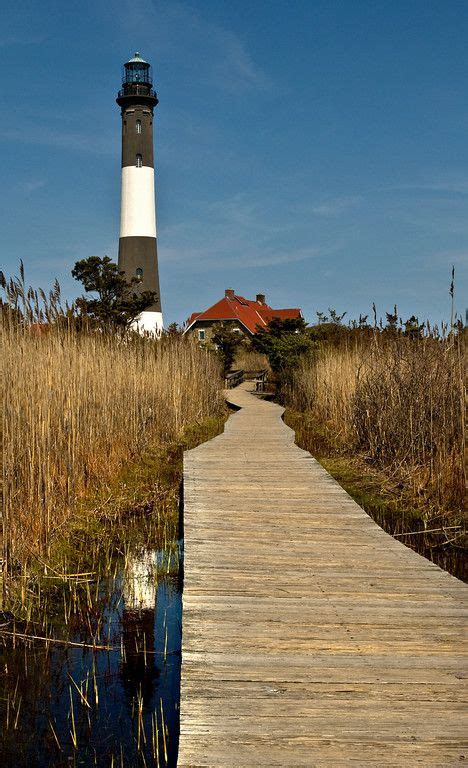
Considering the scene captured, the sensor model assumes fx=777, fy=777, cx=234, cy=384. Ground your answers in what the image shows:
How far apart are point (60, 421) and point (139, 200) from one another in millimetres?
21614

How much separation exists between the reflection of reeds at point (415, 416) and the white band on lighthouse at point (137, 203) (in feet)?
56.6

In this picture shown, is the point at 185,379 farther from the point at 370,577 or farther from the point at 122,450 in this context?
the point at 370,577

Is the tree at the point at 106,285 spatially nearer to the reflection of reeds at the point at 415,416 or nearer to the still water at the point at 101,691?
the reflection of reeds at the point at 415,416

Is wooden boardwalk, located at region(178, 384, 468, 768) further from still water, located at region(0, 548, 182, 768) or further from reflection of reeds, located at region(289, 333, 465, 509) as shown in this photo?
reflection of reeds, located at region(289, 333, 465, 509)

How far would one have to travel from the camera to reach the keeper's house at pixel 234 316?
123 feet

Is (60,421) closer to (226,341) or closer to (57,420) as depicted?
(57,420)

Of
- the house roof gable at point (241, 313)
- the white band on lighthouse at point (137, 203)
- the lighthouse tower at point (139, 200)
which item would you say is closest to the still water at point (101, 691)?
the lighthouse tower at point (139, 200)

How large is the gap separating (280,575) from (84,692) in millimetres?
1101

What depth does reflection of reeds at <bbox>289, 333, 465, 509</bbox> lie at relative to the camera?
256 inches

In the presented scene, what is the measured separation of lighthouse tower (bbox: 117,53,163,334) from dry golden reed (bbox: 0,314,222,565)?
652 inches

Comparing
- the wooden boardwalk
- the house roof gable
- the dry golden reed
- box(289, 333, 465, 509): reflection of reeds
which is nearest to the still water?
the wooden boardwalk

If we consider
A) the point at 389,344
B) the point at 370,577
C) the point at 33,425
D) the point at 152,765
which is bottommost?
the point at 152,765

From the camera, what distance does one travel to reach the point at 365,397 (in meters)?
8.71

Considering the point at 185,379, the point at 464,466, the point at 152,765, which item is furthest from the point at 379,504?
the point at 185,379
